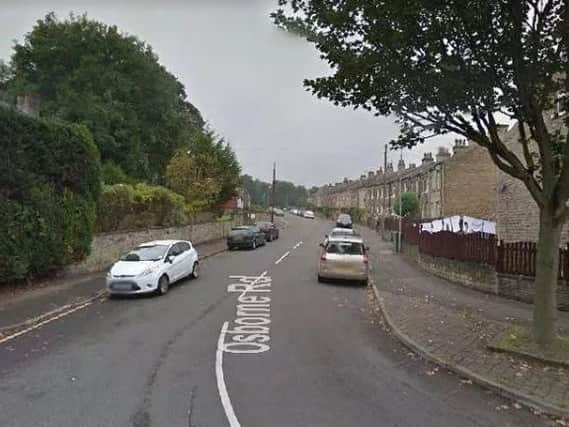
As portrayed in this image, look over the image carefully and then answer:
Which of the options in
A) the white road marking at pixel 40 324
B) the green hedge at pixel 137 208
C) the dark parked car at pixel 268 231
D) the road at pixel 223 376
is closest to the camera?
the road at pixel 223 376

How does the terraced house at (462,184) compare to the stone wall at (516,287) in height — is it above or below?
above

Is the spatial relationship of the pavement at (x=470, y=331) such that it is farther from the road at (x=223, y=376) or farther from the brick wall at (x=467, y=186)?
the brick wall at (x=467, y=186)

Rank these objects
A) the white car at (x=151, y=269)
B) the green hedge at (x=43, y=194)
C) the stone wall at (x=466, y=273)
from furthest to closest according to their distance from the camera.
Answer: the stone wall at (x=466, y=273), the white car at (x=151, y=269), the green hedge at (x=43, y=194)

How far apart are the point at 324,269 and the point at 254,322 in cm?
621

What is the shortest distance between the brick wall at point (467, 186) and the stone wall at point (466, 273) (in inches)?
921

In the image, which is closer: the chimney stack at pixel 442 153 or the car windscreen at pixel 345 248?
the car windscreen at pixel 345 248

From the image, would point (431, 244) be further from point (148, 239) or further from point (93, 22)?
point (93, 22)

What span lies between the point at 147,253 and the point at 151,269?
54.1 inches

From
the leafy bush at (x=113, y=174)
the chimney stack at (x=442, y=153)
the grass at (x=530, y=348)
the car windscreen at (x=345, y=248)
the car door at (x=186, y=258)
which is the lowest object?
the grass at (x=530, y=348)

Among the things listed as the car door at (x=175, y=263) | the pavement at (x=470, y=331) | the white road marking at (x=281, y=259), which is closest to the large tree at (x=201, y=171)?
the white road marking at (x=281, y=259)

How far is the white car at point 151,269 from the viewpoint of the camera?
12.6 metres

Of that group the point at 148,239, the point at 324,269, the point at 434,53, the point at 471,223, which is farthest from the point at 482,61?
the point at 471,223

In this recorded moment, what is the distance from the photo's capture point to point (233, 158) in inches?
1330

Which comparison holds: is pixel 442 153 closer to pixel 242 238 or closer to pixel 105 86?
pixel 242 238
